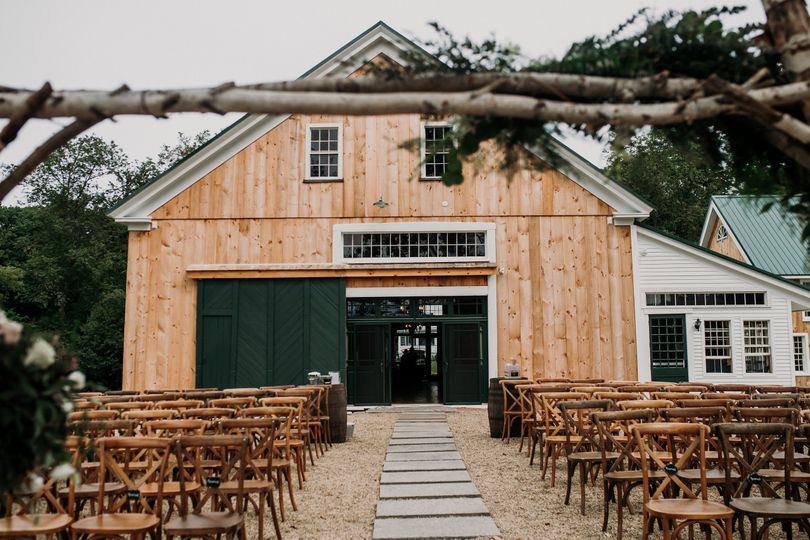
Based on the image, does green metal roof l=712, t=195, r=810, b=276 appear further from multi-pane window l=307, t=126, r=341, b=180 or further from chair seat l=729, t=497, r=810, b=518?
chair seat l=729, t=497, r=810, b=518

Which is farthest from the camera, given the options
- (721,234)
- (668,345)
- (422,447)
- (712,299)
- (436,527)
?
(721,234)

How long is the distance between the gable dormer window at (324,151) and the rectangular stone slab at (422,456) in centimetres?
764

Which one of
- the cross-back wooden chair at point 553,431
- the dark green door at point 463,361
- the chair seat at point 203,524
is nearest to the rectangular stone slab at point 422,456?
the cross-back wooden chair at point 553,431

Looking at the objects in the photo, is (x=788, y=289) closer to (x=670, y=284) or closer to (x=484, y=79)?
(x=670, y=284)

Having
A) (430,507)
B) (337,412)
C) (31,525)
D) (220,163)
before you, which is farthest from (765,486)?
(220,163)

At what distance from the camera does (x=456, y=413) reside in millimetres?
14102

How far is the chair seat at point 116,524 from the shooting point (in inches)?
164

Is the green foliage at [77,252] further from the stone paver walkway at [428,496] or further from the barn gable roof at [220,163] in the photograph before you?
the stone paver walkway at [428,496]

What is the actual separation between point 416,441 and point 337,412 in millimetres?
1273

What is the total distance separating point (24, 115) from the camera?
103 inches

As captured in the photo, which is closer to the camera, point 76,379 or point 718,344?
point 76,379

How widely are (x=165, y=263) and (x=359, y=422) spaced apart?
5609 millimetres

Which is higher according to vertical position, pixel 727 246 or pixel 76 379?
pixel 727 246

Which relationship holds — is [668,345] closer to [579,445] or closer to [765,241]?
[579,445]
